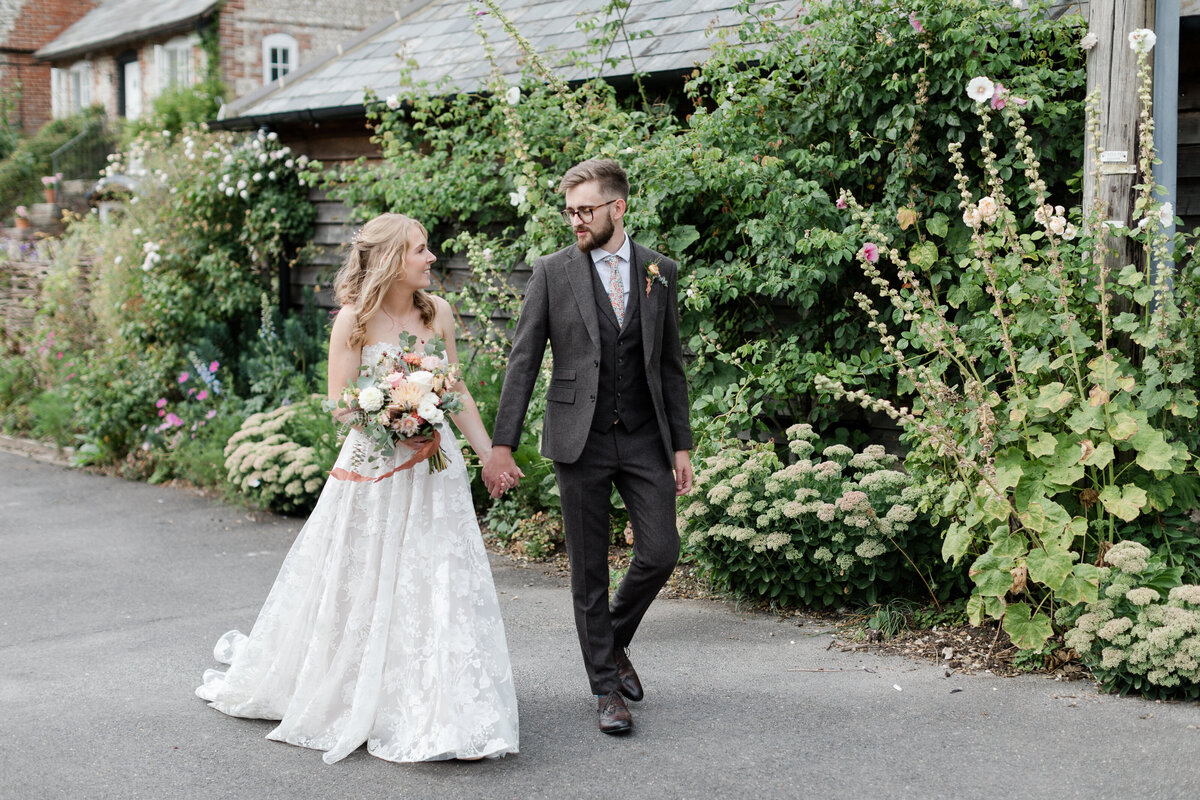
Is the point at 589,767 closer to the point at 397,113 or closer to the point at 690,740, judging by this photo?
the point at 690,740

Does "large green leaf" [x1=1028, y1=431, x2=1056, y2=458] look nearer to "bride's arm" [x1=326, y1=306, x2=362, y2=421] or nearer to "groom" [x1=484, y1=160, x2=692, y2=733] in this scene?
"groom" [x1=484, y1=160, x2=692, y2=733]

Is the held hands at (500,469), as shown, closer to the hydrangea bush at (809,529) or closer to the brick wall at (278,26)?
the hydrangea bush at (809,529)

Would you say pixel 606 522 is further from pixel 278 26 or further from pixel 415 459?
pixel 278 26

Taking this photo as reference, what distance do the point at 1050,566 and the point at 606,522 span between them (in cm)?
188

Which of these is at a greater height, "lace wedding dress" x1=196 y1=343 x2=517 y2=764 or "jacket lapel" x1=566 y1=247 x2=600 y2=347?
"jacket lapel" x1=566 y1=247 x2=600 y2=347

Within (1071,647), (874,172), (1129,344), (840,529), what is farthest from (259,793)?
(874,172)

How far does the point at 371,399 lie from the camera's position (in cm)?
410

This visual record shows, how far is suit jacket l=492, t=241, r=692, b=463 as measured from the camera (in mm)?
4199

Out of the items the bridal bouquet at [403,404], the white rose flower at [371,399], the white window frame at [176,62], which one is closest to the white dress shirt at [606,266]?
the bridal bouquet at [403,404]

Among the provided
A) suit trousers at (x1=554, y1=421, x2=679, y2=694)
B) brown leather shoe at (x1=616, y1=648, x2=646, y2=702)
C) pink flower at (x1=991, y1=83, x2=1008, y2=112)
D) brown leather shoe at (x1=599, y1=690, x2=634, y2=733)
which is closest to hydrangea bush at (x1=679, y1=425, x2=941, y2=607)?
brown leather shoe at (x1=616, y1=648, x2=646, y2=702)

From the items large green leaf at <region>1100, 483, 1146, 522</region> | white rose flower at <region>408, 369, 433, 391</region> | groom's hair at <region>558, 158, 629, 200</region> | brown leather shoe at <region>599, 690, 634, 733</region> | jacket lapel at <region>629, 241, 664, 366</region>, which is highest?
groom's hair at <region>558, 158, 629, 200</region>

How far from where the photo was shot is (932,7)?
229 inches

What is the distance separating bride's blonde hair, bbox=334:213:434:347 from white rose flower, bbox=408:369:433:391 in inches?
14.2

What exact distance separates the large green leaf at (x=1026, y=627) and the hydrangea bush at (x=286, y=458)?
5.10 metres
